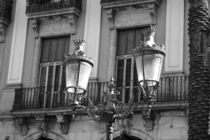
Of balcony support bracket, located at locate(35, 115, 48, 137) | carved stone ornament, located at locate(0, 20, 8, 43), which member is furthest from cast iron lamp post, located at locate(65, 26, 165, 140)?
carved stone ornament, located at locate(0, 20, 8, 43)

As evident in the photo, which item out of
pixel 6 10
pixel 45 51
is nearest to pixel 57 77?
pixel 45 51

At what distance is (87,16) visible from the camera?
2031 centimetres

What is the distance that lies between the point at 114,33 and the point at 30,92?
11.7ft

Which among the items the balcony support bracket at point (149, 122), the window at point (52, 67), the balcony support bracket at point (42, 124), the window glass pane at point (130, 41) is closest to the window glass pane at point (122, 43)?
the window glass pane at point (130, 41)

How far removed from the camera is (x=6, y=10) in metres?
21.6

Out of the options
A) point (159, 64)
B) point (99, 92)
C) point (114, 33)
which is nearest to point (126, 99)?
point (99, 92)

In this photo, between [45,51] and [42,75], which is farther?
[45,51]

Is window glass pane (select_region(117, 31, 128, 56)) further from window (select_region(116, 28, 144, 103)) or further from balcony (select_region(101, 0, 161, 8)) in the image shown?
balcony (select_region(101, 0, 161, 8))

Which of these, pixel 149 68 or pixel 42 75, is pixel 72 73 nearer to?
pixel 149 68

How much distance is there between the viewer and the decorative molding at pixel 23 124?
19823 millimetres

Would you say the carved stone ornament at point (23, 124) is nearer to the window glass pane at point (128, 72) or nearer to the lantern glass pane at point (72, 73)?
the window glass pane at point (128, 72)

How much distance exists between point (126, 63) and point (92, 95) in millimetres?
1554

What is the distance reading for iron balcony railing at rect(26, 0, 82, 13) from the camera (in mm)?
20125

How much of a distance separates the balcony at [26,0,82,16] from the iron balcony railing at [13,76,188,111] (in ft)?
8.89
